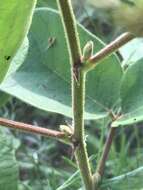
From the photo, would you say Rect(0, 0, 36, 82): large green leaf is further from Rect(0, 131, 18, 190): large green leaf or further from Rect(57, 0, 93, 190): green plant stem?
Rect(0, 131, 18, 190): large green leaf

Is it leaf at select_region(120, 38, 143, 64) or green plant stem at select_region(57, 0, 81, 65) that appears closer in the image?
green plant stem at select_region(57, 0, 81, 65)

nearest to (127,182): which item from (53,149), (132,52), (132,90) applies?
(132,90)

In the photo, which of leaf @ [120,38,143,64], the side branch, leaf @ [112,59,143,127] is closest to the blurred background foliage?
leaf @ [120,38,143,64]

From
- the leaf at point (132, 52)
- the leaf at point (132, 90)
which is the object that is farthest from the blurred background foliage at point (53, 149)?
the leaf at point (132, 90)

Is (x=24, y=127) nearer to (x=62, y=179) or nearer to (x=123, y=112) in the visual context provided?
(x=123, y=112)

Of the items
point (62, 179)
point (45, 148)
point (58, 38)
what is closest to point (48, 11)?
point (58, 38)

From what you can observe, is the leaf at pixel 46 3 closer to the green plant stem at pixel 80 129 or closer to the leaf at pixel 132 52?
the leaf at pixel 132 52
